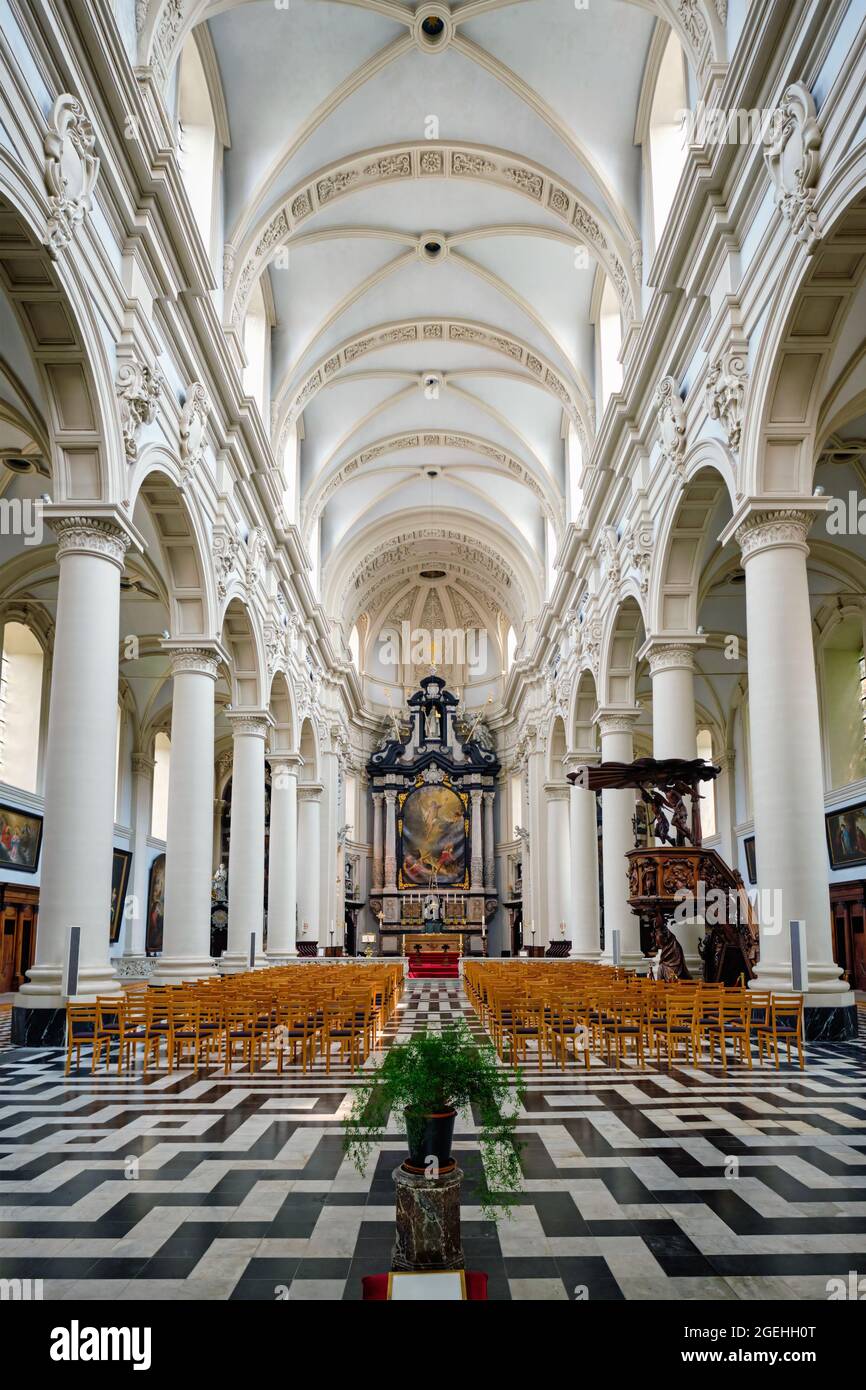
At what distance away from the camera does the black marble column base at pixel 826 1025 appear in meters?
11.6

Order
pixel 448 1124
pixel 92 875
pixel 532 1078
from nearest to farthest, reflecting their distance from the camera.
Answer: pixel 448 1124 → pixel 532 1078 → pixel 92 875

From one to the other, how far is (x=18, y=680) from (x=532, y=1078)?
17.3 metres

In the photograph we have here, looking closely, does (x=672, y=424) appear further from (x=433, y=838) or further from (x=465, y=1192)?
(x=433, y=838)

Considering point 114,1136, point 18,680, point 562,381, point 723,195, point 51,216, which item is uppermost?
point 562,381

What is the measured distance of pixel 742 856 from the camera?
28.9 m

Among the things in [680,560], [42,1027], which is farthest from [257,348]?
[42,1027]

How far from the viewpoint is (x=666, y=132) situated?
58.3 feet

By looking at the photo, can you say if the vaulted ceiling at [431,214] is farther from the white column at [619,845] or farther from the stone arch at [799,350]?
the white column at [619,845]

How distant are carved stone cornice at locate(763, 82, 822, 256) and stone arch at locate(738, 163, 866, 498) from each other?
15cm

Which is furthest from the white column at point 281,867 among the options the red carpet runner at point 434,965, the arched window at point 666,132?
the arched window at point 666,132

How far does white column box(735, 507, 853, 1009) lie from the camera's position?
1155 centimetres

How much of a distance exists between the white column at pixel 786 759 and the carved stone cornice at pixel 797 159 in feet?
10.2
